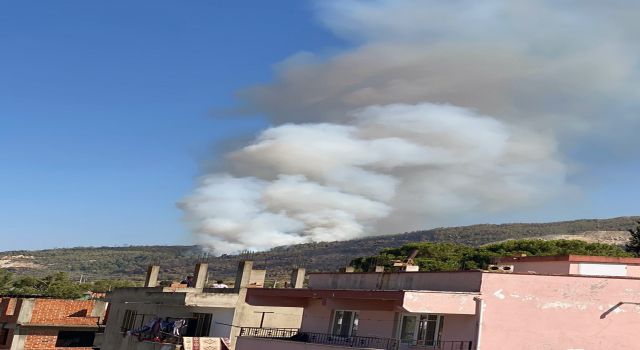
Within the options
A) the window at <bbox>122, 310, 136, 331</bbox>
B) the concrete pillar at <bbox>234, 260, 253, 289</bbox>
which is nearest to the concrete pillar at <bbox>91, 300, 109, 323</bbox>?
the window at <bbox>122, 310, 136, 331</bbox>

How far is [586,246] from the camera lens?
61219 mm

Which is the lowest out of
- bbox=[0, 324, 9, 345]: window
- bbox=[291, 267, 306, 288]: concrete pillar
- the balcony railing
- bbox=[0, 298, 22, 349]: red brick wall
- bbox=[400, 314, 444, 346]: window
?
bbox=[0, 324, 9, 345]: window

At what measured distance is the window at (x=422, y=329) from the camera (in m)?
20.2

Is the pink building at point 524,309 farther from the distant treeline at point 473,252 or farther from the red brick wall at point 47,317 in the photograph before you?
the distant treeline at point 473,252

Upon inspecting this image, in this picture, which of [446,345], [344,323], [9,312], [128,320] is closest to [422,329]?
[446,345]

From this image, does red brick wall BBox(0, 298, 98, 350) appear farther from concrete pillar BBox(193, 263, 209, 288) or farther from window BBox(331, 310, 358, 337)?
window BBox(331, 310, 358, 337)

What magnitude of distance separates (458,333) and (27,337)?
111 ft

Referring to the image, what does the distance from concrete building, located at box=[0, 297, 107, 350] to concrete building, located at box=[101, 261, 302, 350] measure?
183 inches

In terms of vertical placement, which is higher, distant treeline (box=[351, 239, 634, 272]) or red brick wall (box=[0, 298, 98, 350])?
distant treeline (box=[351, 239, 634, 272])

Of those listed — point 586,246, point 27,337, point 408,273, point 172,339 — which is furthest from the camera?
point 586,246

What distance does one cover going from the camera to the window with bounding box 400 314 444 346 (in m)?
20.2

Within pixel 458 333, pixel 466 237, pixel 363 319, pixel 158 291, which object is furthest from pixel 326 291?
pixel 466 237

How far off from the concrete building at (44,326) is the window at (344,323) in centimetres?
2486

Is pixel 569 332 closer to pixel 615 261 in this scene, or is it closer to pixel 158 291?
pixel 615 261
